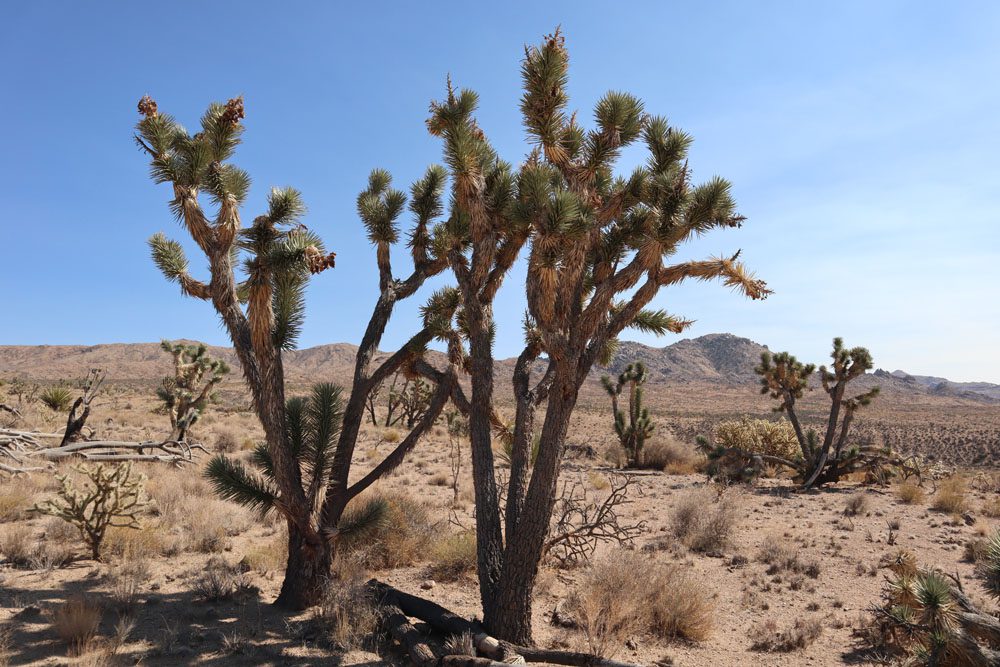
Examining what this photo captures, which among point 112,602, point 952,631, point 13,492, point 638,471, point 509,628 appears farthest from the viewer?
point 638,471

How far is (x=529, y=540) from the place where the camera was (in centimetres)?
593

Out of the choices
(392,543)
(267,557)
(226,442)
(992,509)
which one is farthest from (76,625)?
(992,509)

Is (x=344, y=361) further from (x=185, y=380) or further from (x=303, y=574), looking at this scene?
(x=303, y=574)

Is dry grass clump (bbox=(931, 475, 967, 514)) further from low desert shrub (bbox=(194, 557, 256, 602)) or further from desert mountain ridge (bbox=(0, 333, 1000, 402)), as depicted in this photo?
desert mountain ridge (bbox=(0, 333, 1000, 402))

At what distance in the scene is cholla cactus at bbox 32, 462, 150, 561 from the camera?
852 cm

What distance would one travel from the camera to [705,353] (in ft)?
420

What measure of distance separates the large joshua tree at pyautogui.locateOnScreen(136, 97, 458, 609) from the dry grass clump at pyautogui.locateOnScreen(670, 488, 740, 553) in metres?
5.76

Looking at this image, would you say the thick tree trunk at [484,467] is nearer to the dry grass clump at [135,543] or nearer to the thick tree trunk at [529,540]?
the thick tree trunk at [529,540]

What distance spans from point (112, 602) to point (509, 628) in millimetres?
4597

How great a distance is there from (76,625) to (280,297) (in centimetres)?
375

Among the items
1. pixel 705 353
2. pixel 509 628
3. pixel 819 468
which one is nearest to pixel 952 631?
A: pixel 509 628

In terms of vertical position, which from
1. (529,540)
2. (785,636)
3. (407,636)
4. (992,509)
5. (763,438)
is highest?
(529,540)

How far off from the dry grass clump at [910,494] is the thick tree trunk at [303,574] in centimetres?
1412

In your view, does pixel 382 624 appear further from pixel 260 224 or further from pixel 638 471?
pixel 638 471
